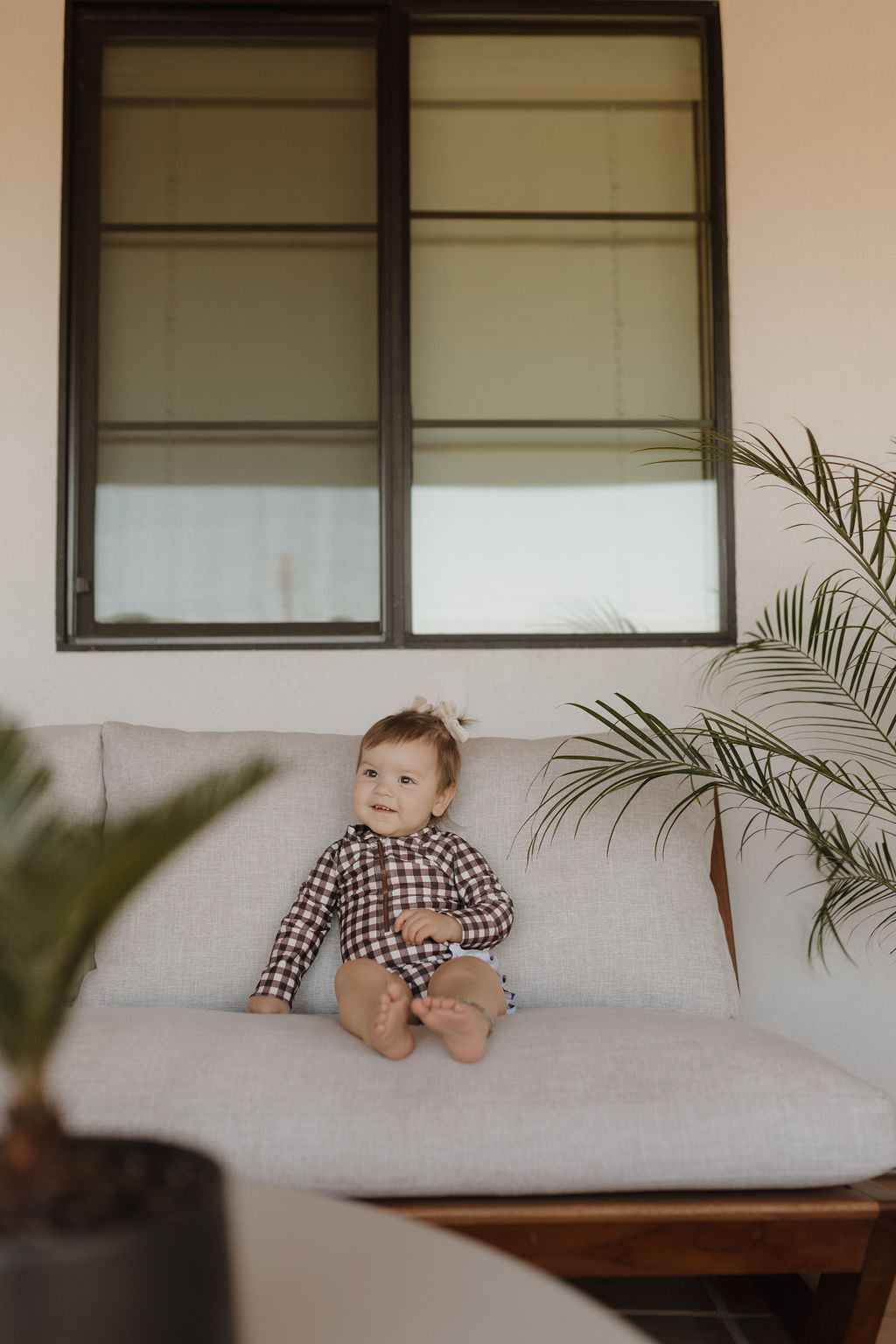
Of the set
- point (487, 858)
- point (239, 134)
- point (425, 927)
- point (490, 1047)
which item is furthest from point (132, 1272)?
point (239, 134)

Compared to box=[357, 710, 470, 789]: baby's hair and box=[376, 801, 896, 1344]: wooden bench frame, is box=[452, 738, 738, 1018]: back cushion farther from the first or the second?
box=[376, 801, 896, 1344]: wooden bench frame

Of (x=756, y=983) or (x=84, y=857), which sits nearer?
(x=84, y=857)

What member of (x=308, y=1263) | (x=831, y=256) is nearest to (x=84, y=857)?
(x=308, y=1263)

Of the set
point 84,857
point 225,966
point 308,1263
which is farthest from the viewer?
point 225,966

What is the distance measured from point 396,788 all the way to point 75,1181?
145cm

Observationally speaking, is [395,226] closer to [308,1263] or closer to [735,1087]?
[735,1087]

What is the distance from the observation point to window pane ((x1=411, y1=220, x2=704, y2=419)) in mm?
2656

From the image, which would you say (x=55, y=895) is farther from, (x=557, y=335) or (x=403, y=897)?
(x=557, y=335)

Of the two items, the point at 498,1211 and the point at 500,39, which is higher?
the point at 500,39

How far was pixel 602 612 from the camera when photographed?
2.62 m

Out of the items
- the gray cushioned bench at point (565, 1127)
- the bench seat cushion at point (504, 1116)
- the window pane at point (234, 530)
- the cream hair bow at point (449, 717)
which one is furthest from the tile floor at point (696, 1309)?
the window pane at point (234, 530)

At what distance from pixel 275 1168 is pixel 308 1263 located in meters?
0.67

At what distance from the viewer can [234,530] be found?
2594 mm

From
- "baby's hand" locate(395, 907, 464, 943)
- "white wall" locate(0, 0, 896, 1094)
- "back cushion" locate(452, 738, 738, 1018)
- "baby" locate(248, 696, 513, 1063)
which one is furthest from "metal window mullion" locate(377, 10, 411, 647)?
"baby's hand" locate(395, 907, 464, 943)
